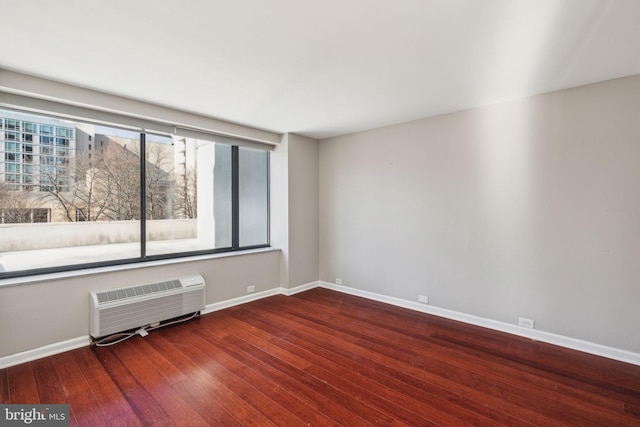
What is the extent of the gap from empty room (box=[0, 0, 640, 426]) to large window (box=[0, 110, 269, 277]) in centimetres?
2

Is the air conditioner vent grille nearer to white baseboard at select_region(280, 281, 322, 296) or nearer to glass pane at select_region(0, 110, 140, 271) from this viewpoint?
glass pane at select_region(0, 110, 140, 271)

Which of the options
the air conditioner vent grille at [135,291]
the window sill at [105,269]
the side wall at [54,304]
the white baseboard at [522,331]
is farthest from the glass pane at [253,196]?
the white baseboard at [522,331]

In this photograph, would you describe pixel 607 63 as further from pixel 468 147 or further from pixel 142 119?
pixel 142 119

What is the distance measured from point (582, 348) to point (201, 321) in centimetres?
401

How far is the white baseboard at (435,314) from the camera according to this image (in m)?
2.55

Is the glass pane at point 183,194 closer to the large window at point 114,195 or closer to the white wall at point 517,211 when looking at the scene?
the large window at point 114,195

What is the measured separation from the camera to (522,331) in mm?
3078

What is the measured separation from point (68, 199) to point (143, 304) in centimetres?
135

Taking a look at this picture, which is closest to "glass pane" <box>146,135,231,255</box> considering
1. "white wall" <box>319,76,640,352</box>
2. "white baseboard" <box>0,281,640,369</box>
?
"white baseboard" <box>0,281,640,369</box>

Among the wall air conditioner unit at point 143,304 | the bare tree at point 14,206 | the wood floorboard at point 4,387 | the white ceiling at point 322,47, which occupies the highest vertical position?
the white ceiling at point 322,47

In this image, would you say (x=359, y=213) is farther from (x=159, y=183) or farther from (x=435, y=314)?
(x=159, y=183)

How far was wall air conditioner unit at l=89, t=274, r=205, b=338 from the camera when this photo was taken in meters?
2.84

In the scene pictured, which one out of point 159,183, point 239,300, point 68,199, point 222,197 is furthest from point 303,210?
point 68,199

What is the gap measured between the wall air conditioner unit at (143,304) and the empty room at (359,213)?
0.08 ft
